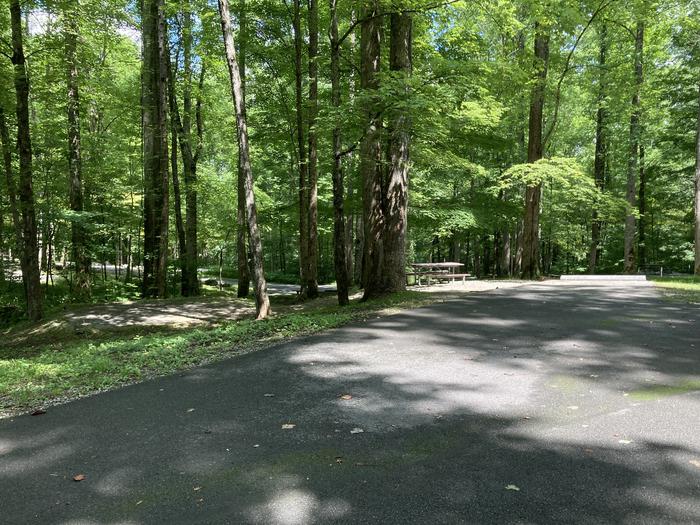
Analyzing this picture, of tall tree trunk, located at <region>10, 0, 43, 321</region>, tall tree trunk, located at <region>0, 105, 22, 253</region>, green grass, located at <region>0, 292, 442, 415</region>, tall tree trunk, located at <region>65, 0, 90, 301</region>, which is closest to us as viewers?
green grass, located at <region>0, 292, 442, 415</region>

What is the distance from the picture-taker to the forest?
1097 cm

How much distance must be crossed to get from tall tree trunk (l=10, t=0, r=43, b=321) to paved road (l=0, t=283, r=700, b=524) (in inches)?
333

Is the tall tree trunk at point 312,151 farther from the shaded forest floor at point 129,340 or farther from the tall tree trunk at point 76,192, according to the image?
the tall tree trunk at point 76,192

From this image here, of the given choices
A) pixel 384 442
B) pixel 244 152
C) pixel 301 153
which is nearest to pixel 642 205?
pixel 301 153

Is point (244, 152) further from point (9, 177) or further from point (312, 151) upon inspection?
point (9, 177)

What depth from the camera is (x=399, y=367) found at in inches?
203

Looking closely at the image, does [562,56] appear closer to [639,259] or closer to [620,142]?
[620,142]

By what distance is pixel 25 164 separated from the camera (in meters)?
11.1

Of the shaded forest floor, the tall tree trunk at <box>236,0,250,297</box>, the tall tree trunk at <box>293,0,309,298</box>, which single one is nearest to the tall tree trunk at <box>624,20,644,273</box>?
the tall tree trunk at <box>293,0,309,298</box>

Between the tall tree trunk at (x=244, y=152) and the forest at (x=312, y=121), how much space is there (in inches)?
1.7

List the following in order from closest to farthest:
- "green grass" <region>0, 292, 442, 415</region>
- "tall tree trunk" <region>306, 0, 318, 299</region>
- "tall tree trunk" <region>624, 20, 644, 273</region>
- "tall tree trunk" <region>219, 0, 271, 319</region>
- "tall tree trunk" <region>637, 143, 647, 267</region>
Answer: "green grass" <region>0, 292, 442, 415</region> → "tall tree trunk" <region>219, 0, 271, 319</region> → "tall tree trunk" <region>306, 0, 318, 299</region> → "tall tree trunk" <region>624, 20, 644, 273</region> → "tall tree trunk" <region>637, 143, 647, 267</region>

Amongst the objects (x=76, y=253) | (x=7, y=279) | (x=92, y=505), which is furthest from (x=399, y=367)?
(x=7, y=279)

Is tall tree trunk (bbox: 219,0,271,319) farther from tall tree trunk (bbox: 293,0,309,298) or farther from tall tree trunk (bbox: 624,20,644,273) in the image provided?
tall tree trunk (bbox: 624,20,644,273)

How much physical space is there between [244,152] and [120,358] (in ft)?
15.2
